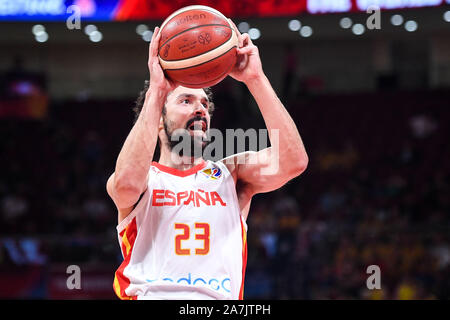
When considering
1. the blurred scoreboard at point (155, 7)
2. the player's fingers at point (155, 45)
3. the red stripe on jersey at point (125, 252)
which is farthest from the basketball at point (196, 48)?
the blurred scoreboard at point (155, 7)

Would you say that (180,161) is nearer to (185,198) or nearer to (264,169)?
(185,198)

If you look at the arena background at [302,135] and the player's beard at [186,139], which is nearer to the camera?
the player's beard at [186,139]

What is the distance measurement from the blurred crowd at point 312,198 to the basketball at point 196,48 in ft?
21.5

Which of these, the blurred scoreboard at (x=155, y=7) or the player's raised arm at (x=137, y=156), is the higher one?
the blurred scoreboard at (x=155, y=7)

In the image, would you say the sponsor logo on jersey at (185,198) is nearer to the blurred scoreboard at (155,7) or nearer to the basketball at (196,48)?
the basketball at (196,48)

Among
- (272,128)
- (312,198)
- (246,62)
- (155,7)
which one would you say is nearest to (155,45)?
(246,62)

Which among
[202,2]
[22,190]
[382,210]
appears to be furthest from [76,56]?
[382,210]

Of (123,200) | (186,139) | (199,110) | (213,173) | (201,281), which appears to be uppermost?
(199,110)

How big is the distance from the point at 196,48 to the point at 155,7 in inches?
362

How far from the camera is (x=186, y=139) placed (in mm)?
3236

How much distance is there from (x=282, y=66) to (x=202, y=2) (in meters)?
6.00

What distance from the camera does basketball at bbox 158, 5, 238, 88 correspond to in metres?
3.01


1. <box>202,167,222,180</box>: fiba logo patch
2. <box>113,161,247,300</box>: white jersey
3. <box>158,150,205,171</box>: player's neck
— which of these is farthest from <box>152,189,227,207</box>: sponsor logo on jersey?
<box>158,150,205,171</box>: player's neck

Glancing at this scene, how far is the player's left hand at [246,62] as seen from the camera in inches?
122
